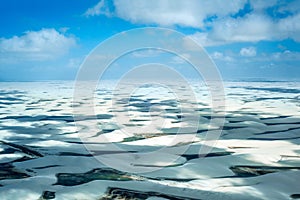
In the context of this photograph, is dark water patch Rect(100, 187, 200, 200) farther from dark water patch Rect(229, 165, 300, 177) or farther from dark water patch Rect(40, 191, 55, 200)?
dark water patch Rect(229, 165, 300, 177)

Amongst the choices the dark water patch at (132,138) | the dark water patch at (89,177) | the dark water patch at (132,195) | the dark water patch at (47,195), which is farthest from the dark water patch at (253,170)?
the dark water patch at (132,138)

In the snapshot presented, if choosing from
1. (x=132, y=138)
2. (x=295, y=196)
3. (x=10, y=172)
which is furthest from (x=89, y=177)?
(x=132, y=138)

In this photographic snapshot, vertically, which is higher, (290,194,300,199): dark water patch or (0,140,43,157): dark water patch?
(0,140,43,157): dark water patch

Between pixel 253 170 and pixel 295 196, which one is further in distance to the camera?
pixel 253 170

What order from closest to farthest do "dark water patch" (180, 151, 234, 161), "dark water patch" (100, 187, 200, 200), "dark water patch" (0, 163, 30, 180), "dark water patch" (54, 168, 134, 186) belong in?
"dark water patch" (100, 187, 200, 200) → "dark water patch" (54, 168, 134, 186) → "dark water patch" (0, 163, 30, 180) → "dark water patch" (180, 151, 234, 161)

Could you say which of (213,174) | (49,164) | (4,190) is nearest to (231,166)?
(213,174)

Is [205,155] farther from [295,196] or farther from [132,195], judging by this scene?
[132,195]

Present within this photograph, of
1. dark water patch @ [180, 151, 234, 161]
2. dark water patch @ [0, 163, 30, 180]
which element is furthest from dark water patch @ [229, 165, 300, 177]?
dark water patch @ [0, 163, 30, 180]

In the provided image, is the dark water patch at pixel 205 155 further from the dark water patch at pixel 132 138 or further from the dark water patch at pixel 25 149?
the dark water patch at pixel 25 149
